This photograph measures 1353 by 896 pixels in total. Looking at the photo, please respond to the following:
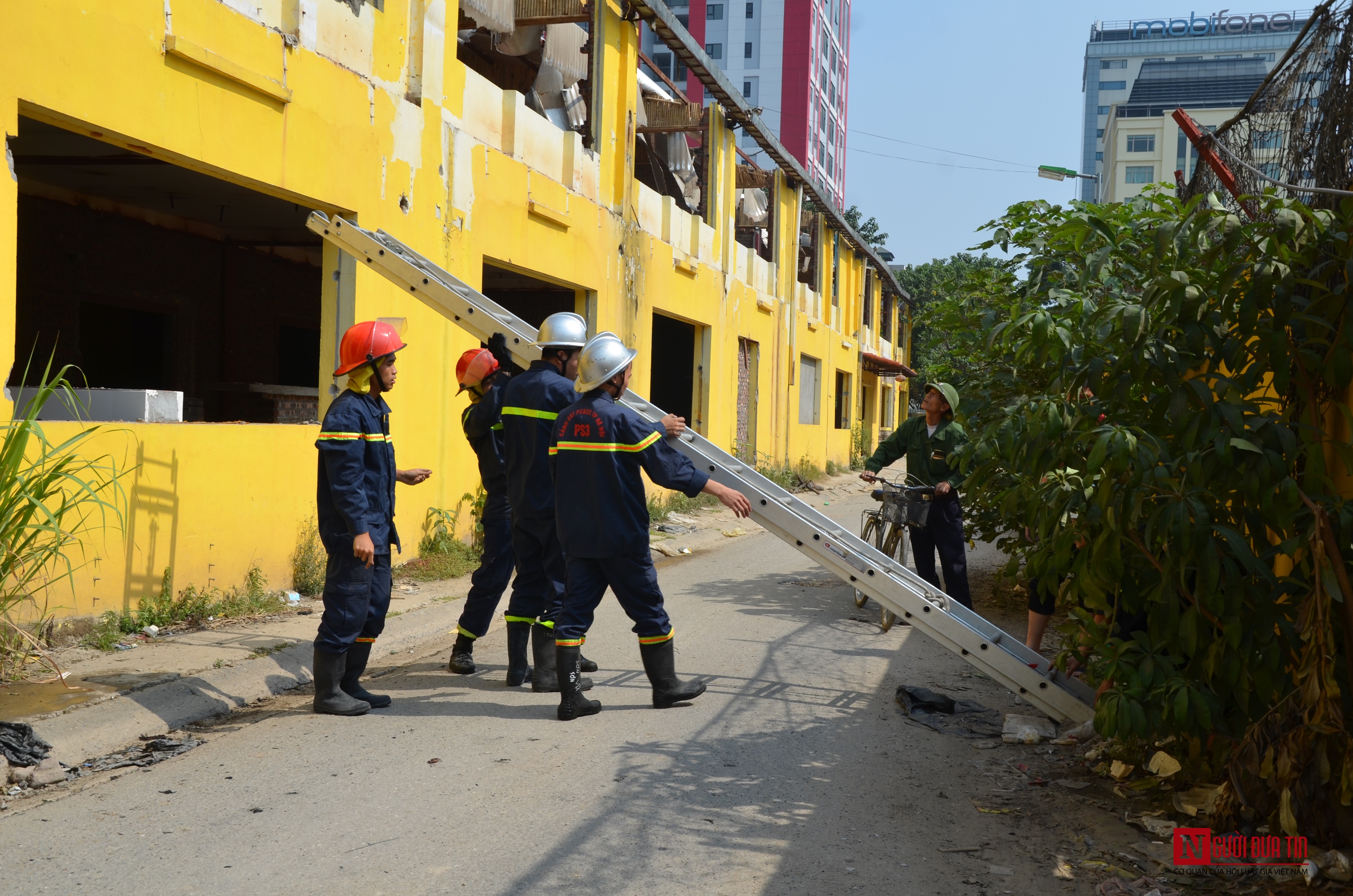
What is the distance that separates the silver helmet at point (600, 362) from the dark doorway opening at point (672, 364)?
44.9ft

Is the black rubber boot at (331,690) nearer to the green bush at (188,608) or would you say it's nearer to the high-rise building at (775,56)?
the green bush at (188,608)

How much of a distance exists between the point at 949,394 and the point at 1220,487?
3.40 metres

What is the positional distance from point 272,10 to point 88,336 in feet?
17.6

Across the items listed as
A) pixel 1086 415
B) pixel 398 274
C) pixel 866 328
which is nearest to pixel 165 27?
pixel 398 274

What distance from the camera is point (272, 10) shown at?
7449 mm

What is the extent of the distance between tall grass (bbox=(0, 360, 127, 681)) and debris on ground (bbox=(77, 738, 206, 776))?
0.83m

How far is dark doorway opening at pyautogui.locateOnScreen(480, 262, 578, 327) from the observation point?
45.9 ft

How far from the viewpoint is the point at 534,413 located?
573 centimetres

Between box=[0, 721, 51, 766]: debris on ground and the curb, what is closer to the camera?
box=[0, 721, 51, 766]: debris on ground

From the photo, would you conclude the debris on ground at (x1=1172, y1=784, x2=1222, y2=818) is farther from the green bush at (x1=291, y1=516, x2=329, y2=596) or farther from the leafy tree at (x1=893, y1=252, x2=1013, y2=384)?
the green bush at (x1=291, y1=516, x2=329, y2=596)

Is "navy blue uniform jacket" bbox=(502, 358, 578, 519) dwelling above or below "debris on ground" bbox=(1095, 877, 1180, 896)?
above

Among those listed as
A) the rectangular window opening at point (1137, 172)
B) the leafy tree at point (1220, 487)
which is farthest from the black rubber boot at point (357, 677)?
the rectangular window opening at point (1137, 172)

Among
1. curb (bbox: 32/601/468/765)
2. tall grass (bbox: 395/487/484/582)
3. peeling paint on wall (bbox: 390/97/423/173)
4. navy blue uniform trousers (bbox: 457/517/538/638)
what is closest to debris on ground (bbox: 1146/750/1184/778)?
navy blue uniform trousers (bbox: 457/517/538/638)

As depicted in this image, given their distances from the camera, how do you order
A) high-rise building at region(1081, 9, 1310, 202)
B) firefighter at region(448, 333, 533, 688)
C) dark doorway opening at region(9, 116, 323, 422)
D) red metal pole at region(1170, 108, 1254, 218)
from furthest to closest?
high-rise building at region(1081, 9, 1310, 202)
dark doorway opening at region(9, 116, 323, 422)
firefighter at region(448, 333, 533, 688)
red metal pole at region(1170, 108, 1254, 218)
